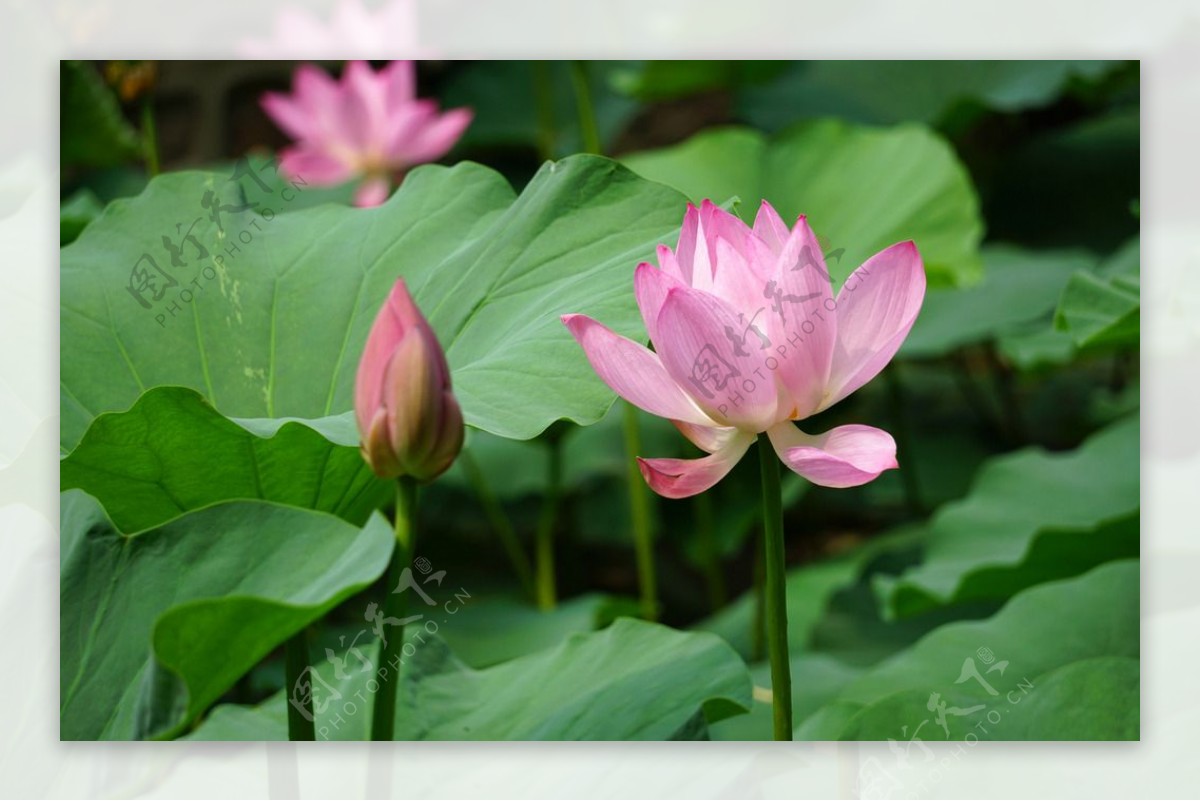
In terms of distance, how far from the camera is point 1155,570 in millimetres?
1093

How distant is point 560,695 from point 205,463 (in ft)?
1.06

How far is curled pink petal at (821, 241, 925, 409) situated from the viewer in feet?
2.46

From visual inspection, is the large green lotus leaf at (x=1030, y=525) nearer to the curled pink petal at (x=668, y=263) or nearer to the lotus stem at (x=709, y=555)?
the lotus stem at (x=709, y=555)

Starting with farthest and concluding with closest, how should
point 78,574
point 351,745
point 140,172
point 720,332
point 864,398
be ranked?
point 864,398, point 140,172, point 351,745, point 78,574, point 720,332

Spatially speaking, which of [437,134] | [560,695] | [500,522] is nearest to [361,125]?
[437,134]

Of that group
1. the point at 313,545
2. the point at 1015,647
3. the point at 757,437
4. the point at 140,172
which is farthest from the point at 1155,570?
the point at 140,172

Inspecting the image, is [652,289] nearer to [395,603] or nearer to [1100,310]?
[395,603]

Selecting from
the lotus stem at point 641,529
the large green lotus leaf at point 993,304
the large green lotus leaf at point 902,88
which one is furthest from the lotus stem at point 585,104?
the large green lotus leaf at point 993,304

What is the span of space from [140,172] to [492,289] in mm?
584

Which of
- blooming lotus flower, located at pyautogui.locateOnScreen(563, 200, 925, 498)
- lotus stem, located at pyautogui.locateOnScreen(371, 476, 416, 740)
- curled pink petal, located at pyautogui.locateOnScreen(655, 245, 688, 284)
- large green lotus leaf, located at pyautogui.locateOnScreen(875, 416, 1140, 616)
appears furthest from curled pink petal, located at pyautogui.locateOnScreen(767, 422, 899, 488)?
large green lotus leaf, located at pyautogui.locateOnScreen(875, 416, 1140, 616)

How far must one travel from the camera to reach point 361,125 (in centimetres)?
118

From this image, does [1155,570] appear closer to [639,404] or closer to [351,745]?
[639,404]

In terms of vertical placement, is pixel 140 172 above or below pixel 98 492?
above

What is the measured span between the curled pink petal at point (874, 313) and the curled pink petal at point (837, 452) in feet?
0.09
